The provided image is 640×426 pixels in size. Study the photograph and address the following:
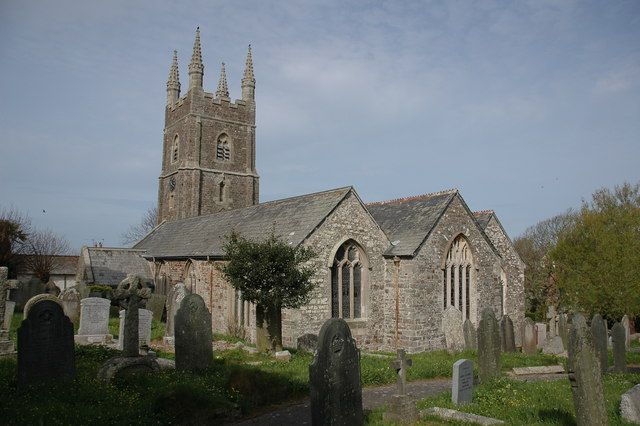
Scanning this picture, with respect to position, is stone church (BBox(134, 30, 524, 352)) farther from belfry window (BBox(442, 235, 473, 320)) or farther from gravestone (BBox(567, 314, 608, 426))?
gravestone (BBox(567, 314, 608, 426))

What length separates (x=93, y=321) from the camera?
16594mm

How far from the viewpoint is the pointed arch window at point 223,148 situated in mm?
38062

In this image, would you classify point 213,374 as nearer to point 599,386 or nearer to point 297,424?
point 297,424

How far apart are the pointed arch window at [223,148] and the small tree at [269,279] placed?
23.7 meters

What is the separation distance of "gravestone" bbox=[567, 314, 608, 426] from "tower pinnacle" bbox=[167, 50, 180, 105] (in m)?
38.2

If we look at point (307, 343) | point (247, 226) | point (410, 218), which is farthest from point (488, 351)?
point (247, 226)

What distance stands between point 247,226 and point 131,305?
440 inches

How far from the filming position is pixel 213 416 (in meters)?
8.56

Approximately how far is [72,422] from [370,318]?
12.8 m

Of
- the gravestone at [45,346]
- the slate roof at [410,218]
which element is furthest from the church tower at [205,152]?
the gravestone at [45,346]

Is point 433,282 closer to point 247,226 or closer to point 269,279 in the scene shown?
point 269,279

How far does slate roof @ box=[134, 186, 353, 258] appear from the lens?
61.5 ft

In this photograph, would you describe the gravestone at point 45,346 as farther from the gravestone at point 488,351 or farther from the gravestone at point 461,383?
the gravestone at point 488,351

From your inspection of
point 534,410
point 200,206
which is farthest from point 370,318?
point 200,206
